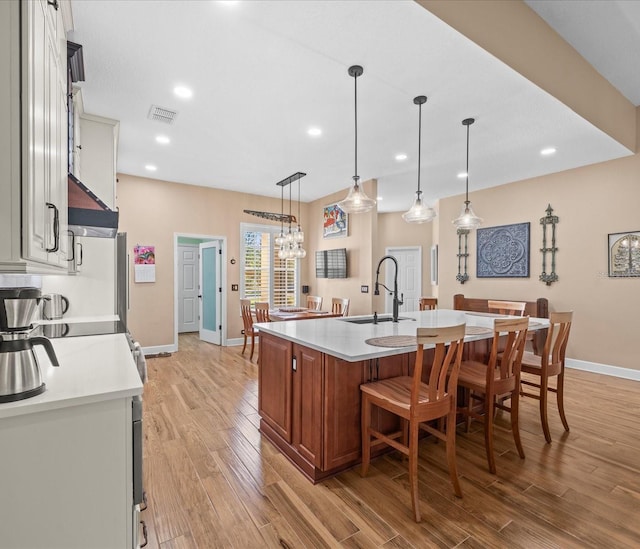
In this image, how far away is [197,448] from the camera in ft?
8.16

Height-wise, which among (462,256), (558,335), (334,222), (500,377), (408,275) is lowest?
(500,377)

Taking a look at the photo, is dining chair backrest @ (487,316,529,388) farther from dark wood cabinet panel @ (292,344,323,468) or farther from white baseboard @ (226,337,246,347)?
white baseboard @ (226,337,246,347)

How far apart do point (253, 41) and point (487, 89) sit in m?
1.95

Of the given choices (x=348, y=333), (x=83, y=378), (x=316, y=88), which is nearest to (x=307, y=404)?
(x=348, y=333)

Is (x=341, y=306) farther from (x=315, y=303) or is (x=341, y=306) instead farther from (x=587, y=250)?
(x=587, y=250)

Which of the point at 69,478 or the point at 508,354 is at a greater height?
the point at 508,354

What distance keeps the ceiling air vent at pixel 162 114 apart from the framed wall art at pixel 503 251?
502 cm

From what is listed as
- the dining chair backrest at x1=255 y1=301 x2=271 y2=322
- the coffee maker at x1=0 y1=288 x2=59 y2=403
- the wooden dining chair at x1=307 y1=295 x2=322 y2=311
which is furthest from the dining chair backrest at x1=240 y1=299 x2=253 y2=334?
the coffee maker at x1=0 y1=288 x2=59 y2=403

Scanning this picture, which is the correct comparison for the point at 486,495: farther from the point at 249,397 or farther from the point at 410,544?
the point at 249,397

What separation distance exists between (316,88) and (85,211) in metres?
2.06

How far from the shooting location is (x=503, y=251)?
17.8ft

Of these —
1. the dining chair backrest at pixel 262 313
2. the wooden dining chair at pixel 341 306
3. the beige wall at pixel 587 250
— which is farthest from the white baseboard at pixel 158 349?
the beige wall at pixel 587 250

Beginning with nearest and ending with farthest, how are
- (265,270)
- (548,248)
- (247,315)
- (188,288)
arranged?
(548,248) < (247,315) < (265,270) < (188,288)

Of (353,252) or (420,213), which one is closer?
(420,213)
